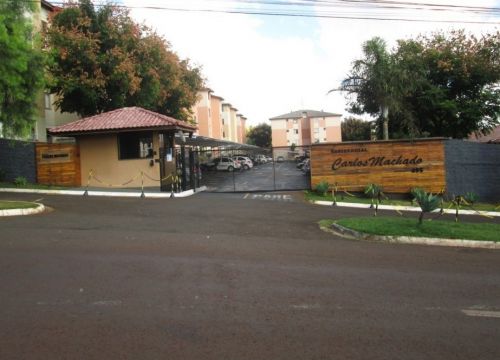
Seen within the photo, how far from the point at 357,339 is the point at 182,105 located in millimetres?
32991

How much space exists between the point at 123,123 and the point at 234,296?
17197 mm

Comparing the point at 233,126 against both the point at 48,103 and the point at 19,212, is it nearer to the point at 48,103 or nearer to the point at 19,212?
the point at 48,103

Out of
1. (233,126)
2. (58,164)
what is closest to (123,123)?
(58,164)

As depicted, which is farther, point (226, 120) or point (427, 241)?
point (226, 120)

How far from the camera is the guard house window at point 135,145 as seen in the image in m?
22.5

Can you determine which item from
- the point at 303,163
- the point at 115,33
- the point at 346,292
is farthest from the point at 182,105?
the point at 346,292

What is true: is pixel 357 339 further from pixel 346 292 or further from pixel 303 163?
pixel 303 163

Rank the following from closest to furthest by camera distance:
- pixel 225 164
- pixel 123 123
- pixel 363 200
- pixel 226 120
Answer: pixel 363 200, pixel 123 123, pixel 225 164, pixel 226 120

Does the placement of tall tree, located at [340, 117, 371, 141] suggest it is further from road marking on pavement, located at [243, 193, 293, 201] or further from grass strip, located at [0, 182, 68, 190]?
grass strip, located at [0, 182, 68, 190]

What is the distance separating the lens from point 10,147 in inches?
912

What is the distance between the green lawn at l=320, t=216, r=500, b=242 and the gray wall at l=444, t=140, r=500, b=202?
31.7 ft

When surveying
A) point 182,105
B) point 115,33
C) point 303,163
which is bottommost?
point 303,163

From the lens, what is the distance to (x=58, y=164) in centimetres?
2317

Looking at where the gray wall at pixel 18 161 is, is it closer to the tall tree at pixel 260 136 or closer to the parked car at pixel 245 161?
the parked car at pixel 245 161
